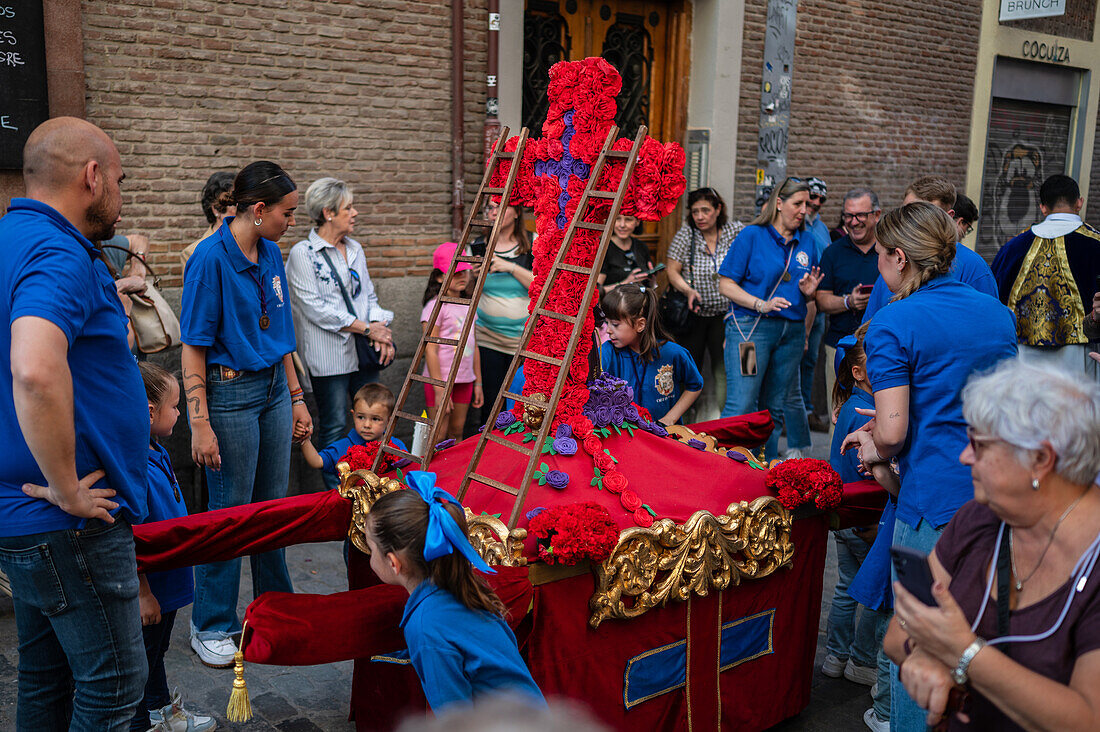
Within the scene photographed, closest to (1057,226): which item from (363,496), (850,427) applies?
(850,427)

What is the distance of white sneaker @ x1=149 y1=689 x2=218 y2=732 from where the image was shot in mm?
3447

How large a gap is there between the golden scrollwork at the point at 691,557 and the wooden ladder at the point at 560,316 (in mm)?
392

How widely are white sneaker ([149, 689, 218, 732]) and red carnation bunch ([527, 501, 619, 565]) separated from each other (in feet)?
5.26

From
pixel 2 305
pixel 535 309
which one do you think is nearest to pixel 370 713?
pixel 535 309

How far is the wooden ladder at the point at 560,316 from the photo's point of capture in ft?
10.2

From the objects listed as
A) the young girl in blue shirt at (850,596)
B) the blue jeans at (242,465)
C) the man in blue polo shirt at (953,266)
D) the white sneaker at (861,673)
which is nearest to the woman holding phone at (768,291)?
the man in blue polo shirt at (953,266)

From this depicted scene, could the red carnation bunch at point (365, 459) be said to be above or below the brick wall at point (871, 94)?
below

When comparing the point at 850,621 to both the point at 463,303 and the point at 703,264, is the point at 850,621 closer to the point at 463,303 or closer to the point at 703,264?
the point at 463,303

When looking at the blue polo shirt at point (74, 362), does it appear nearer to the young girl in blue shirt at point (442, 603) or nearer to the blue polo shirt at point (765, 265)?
the young girl in blue shirt at point (442, 603)

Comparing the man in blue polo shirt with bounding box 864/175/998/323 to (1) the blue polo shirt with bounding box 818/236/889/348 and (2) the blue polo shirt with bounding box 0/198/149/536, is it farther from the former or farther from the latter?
(2) the blue polo shirt with bounding box 0/198/149/536

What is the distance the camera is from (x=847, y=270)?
255 inches

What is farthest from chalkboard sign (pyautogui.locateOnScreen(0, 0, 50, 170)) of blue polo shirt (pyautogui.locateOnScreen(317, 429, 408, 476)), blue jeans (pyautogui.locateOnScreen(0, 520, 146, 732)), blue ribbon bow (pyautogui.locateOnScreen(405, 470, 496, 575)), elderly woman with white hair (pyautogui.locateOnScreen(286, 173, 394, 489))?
blue ribbon bow (pyautogui.locateOnScreen(405, 470, 496, 575))

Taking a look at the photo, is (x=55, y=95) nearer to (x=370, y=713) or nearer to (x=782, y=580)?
(x=370, y=713)

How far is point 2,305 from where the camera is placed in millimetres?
2359
